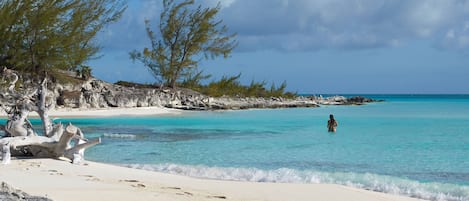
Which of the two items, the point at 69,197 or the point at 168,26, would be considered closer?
the point at 69,197

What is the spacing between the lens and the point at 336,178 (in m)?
7.76

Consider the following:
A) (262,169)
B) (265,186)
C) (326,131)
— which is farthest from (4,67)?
(265,186)

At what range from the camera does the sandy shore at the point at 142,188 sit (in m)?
5.36

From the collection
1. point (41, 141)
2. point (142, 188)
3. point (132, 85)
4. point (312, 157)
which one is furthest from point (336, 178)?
point (132, 85)

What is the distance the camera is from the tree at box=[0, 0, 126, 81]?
77.5 ft

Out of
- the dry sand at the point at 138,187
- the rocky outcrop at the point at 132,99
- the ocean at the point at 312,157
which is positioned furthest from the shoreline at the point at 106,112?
the dry sand at the point at 138,187

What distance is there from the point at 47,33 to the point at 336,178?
19.4 m

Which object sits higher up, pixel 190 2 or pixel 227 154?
pixel 190 2

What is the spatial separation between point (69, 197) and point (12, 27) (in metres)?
21.0

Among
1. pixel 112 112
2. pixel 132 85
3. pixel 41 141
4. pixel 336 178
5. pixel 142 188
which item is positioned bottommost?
pixel 336 178

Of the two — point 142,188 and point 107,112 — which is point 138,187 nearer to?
point 142,188

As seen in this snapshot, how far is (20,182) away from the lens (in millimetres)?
5883

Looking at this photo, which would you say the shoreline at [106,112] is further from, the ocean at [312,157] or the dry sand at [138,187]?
the dry sand at [138,187]

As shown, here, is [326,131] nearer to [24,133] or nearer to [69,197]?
[24,133]
